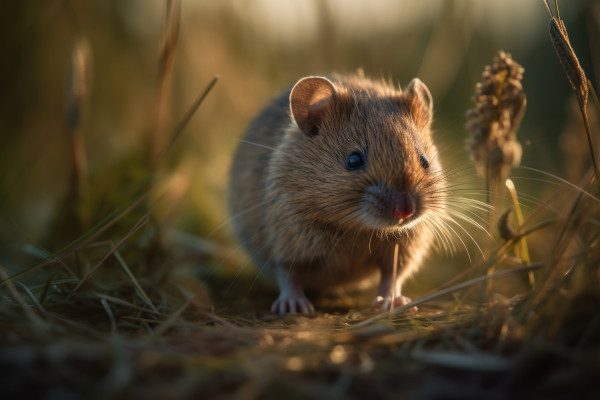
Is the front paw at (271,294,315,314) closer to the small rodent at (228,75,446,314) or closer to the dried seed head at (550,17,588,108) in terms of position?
the small rodent at (228,75,446,314)

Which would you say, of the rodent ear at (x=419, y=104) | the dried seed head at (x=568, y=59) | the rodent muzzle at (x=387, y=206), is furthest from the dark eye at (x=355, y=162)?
the dried seed head at (x=568, y=59)

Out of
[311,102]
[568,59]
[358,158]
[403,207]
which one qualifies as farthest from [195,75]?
[568,59]

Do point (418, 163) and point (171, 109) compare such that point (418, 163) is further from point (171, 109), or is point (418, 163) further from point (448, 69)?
point (171, 109)

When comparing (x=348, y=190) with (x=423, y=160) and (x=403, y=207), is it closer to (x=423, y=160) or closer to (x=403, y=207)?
(x=403, y=207)

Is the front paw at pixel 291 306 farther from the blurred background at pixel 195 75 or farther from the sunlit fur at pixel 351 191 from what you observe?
the blurred background at pixel 195 75

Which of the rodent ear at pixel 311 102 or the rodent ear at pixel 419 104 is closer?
the rodent ear at pixel 311 102

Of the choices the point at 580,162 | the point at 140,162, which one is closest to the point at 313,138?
the point at 140,162

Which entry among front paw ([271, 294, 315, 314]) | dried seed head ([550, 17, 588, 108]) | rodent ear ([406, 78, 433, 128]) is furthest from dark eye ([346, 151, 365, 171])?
dried seed head ([550, 17, 588, 108])

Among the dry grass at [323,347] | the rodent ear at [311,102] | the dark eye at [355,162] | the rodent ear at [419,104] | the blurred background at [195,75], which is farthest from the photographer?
the blurred background at [195,75]
